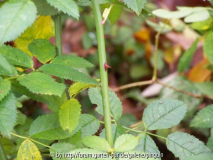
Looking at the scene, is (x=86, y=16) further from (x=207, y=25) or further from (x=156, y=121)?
(x=156, y=121)

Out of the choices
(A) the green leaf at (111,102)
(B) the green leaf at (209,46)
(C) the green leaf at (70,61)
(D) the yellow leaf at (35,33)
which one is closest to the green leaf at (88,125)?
(A) the green leaf at (111,102)

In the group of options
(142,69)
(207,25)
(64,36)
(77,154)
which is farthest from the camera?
(64,36)

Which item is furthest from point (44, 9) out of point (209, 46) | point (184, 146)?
point (209, 46)

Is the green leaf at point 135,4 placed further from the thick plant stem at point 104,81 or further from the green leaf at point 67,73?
the green leaf at point 67,73

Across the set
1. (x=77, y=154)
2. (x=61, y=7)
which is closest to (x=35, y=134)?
(x=77, y=154)

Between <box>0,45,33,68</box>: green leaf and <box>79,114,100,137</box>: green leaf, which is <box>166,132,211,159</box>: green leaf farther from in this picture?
<box>0,45,33,68</box>: green leaf

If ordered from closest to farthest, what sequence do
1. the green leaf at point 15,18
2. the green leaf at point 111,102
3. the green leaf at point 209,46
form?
the green leaf at point 15,18, the green leaf at point 111,102, the green leaf at point 209,46
